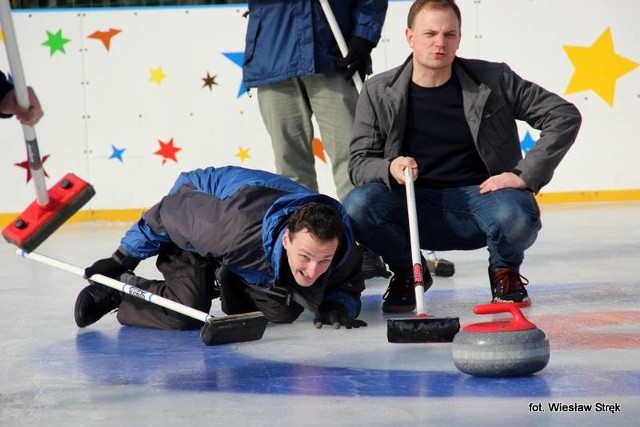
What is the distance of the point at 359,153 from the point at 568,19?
3.47 m

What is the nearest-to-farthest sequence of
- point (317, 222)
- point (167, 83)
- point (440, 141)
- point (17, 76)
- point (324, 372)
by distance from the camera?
point (324, 372)
point (17, 76)
point (317, 222)
point (440, 141)
point (167, 83)

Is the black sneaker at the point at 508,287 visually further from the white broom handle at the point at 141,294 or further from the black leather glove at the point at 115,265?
the black leather glove at the point at 115,265

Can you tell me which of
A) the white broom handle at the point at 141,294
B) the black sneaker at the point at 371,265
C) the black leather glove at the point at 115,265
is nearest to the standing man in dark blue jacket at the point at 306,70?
the black sneaker at the point at 371,265

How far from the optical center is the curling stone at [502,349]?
2.30m

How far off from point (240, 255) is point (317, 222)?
0.29m

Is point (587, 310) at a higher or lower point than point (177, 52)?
higher

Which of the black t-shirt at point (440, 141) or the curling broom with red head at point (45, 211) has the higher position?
the black t-shirt at point (440, 141)

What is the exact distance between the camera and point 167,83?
6.38 metres

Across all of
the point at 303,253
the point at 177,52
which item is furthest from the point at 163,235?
the point at 177,52

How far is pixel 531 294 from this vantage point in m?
3.51

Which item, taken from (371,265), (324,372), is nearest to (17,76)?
(324,372)

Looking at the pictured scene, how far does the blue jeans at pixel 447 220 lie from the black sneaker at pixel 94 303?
712mm

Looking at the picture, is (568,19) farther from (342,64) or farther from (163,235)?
(163,235)

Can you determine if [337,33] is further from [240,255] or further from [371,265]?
[240,255]
